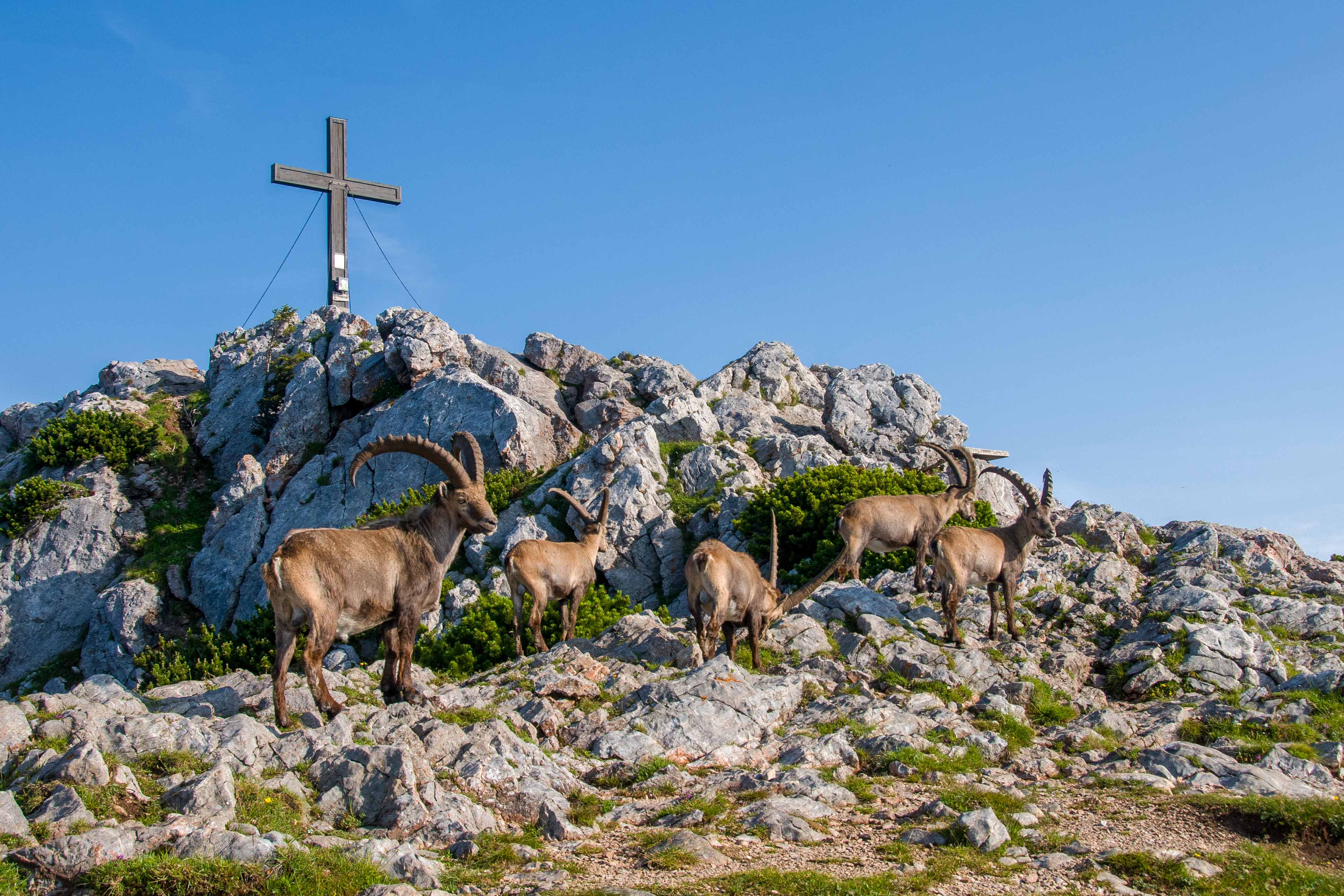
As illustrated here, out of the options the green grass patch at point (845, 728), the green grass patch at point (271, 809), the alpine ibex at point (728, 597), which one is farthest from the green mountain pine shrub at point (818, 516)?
the green grass patch at point (271, 809)

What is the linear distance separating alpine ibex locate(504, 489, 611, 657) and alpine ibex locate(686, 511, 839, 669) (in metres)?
2.59

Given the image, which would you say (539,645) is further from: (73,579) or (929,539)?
(73,579)

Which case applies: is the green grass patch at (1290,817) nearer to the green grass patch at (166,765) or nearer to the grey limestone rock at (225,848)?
the grey limestone rock at (225,848)

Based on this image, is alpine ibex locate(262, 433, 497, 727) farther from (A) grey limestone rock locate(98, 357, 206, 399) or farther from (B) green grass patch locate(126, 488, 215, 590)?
(A) grey limestone rock locate(98, 357, 206, 399)

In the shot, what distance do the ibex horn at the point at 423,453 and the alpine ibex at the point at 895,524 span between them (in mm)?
8689

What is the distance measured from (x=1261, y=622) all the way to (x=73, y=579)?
1239 inches

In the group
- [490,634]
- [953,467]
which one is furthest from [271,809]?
[953,467]

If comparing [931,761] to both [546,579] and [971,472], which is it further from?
[971,472]

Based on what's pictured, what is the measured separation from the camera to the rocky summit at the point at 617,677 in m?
8.06

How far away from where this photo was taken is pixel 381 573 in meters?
11.7

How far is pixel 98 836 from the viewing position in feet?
22.6

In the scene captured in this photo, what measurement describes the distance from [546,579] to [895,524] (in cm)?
725

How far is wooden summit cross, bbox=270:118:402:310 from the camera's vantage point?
34906mm

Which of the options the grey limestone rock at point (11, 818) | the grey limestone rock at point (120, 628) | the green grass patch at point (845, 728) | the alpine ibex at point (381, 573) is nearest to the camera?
the grey limestone rock at point (11, 818)
